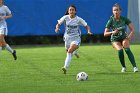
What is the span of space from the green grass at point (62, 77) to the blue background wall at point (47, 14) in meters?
8.90

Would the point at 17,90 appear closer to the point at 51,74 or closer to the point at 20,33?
the point at 51,74

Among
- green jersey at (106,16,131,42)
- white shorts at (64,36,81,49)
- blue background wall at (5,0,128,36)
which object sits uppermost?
green jersey at (106,16,131,42)

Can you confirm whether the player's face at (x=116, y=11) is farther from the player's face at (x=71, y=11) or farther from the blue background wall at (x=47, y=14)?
the blue background wall at (x=47, y=14)

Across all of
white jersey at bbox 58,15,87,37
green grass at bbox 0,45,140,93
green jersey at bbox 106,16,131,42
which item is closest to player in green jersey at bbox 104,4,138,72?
green jersey at bbox 106,16,131,42

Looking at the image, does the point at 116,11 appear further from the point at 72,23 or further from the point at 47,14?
the point at 47,14

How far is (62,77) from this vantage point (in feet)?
42.0

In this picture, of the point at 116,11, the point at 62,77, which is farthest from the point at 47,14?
the point at 62,77

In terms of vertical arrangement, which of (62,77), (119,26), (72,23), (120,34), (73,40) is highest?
(72,23)

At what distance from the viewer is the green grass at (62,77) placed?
10727 millimetres

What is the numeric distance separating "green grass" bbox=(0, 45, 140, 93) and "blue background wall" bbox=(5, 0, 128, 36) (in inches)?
→ 350

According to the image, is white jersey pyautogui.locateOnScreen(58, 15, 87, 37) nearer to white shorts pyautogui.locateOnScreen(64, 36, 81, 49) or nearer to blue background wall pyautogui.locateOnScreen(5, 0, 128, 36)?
white shorts pyautogui.locateOnScreen(64, 36, 81, 49)

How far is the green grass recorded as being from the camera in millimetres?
10727

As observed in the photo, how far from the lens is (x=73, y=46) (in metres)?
13.9

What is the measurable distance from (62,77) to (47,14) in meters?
14.6
